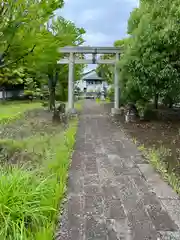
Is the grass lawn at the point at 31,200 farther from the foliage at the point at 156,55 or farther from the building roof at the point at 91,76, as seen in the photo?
the building roof at the point at 91,76

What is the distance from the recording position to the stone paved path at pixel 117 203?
268cm

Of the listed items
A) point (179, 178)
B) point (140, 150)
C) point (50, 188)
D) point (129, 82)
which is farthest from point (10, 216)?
point (129, 82)

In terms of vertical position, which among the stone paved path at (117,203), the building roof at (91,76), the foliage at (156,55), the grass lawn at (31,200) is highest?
the building roof at (91,76)

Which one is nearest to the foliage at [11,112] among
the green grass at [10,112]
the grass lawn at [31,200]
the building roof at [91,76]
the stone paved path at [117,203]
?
the green grass at [10,112]

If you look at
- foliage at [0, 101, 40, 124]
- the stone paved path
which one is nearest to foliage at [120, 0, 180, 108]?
the stone paved path

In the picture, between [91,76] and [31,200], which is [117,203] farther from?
[91,76]

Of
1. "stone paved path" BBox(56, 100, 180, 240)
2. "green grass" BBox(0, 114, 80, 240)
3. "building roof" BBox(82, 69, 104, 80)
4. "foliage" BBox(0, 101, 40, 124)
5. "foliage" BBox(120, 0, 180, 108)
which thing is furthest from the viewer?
"building roof" BBox(82, 69, 104, 80)

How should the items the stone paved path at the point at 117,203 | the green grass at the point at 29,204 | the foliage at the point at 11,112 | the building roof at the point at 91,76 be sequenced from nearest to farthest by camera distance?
the green grass at the point at 29,204, the stone paved path at the point at 117,203, the foliage at the point at 11,112, the building roof at the point at 91,76

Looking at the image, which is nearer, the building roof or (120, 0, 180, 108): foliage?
(120, 0, 180, 108): foliage

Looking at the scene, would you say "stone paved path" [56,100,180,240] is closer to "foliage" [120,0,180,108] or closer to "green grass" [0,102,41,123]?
"foliage" [120,0,180,108]

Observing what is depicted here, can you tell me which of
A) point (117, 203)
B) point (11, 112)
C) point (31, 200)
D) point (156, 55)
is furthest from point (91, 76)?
point (31, 200)

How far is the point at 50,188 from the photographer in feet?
10.7

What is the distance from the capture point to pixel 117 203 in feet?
11.0

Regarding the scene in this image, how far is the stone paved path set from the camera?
8.78 feet
